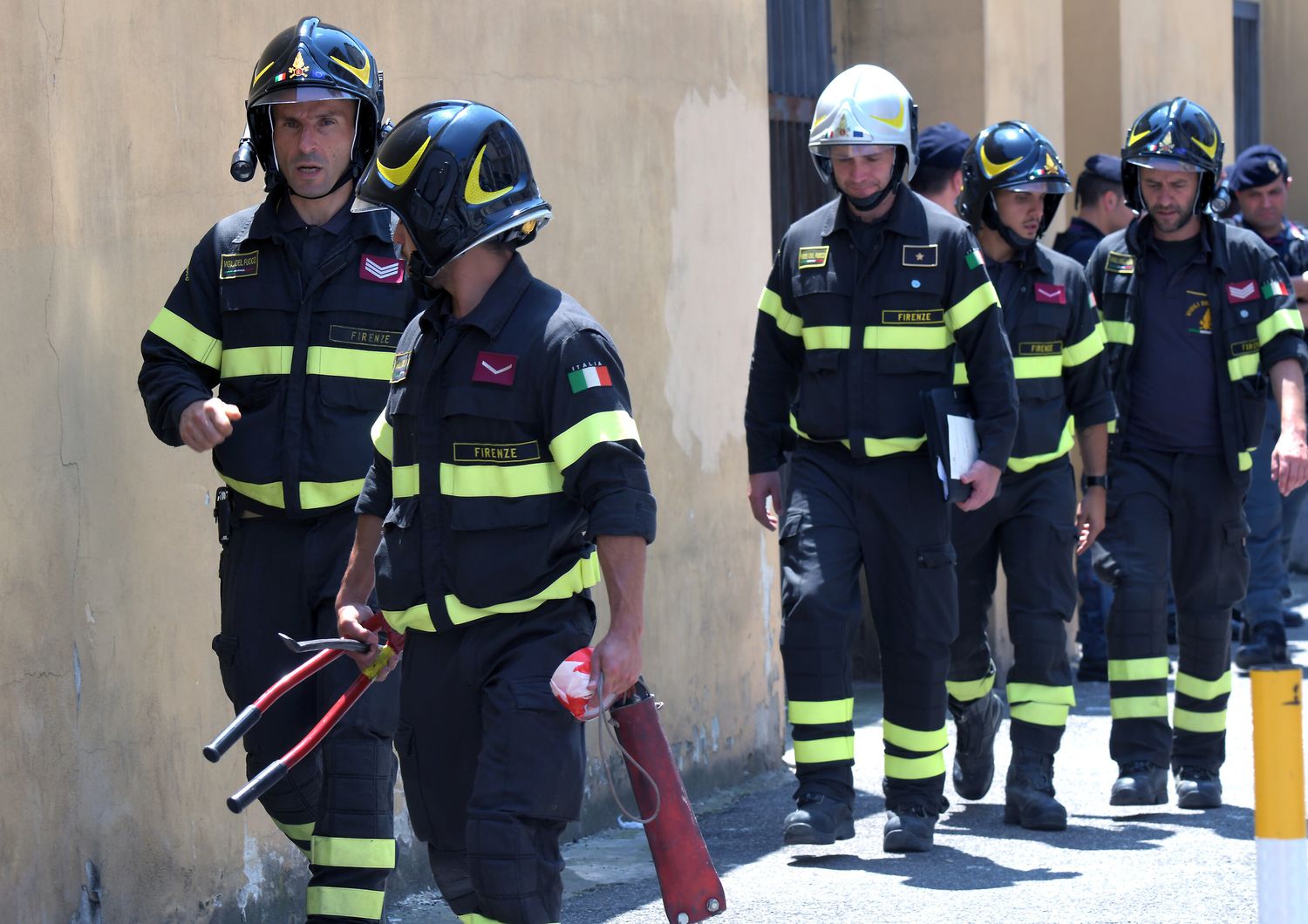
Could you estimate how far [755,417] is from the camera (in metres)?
7.16

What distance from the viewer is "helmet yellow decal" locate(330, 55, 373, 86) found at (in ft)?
17.2

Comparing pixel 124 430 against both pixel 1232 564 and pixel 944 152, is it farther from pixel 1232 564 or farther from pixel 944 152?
pixel 1232 564

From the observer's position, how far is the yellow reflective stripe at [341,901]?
16.8ft

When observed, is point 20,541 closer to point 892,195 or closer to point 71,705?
point 71,705

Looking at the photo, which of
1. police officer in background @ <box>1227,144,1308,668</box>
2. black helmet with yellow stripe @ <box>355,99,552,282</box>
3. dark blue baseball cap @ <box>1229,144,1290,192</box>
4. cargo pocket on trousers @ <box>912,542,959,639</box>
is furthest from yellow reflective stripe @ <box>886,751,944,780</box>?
dark blue baseball cap @ <box>1229,144,1290,192</box>

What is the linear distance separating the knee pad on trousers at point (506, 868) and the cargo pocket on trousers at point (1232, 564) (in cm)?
413

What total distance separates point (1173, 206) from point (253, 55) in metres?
3.52

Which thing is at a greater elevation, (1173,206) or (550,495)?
(1173,206)

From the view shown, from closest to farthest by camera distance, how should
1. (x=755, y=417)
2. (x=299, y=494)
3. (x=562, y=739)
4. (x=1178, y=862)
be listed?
1. (x=562, y=739)
2. (x=299, y=494)
3. (x=1178, y=862)
4. (x=755, y=417)

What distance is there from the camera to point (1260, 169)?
10648 millimetres

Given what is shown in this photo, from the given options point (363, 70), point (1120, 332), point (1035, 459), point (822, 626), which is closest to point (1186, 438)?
point (1120, 332)

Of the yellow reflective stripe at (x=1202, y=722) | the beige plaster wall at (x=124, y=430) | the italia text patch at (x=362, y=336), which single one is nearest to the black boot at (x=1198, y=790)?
the yellow reflective stripe at (x=1202, y=722)

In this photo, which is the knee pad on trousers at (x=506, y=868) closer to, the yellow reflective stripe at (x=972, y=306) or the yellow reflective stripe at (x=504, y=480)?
the yellow reflective stripe at (x=504, y=480)

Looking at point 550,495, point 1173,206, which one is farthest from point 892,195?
point 550,495
